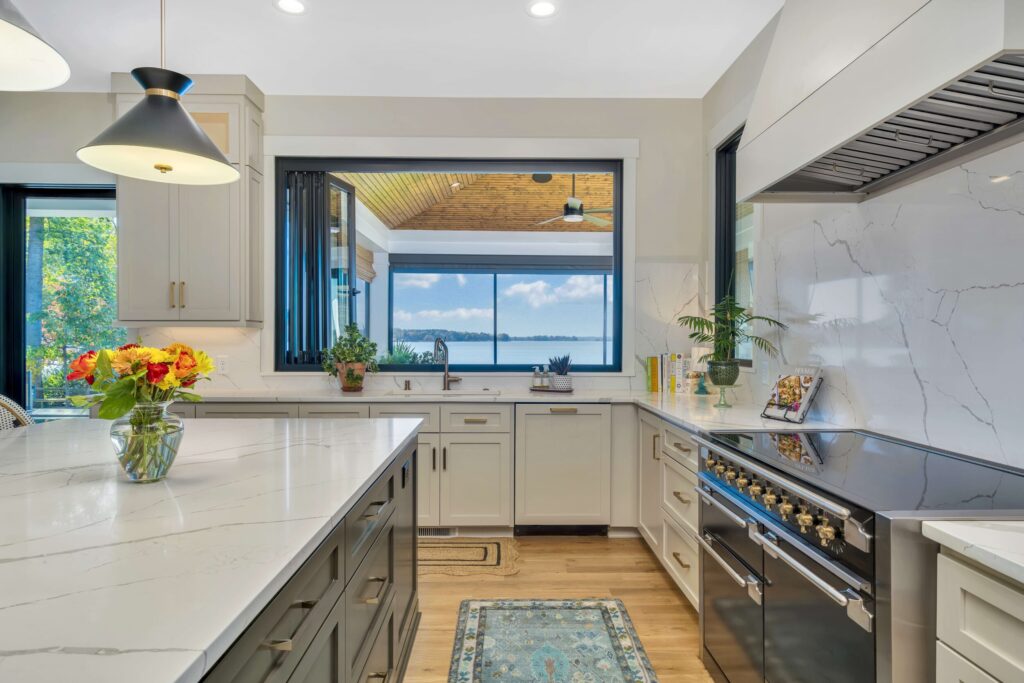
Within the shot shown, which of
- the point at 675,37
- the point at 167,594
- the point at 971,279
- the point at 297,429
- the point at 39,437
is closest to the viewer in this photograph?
the point at 167,594

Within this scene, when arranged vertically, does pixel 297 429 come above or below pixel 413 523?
above

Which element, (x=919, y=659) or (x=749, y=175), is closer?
(x=919, y=659)

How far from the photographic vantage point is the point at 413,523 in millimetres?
2170

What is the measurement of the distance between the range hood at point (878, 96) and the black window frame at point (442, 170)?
176 cm

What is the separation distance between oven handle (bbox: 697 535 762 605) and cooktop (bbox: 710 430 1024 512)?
1.22 ft

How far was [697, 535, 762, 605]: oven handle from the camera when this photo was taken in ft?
5.12

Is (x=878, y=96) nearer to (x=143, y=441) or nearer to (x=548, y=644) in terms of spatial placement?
(x=143, y=441)

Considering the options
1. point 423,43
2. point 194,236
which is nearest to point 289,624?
point 423,43

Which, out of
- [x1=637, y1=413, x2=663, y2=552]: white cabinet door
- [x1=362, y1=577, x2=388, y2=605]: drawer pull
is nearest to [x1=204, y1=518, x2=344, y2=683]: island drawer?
[x1=362, y1=577, x2=388, y2=605]: drawer pull

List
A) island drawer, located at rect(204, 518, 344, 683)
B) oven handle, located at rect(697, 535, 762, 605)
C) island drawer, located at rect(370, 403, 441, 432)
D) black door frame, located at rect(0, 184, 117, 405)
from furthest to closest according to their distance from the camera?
black door frame, located at rect(0, 184, 117, 405) < island drawer, located at rect(370, 403, 441, 432) < oven handle, located at rect(697, 535, 762, 605) < island drawer, located at rect(204, 518, 344, 683)

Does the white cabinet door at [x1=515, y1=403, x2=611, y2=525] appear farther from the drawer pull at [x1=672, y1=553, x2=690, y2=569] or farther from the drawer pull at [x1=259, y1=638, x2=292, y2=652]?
the drawer pull at [x1=259, y1=638, x2=292, y2=652]

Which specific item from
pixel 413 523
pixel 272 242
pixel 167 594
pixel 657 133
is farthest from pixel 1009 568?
pixel 272 242

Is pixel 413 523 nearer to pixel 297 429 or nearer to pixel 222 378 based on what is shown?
pixel 297 429

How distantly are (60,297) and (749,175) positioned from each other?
4.43 m
